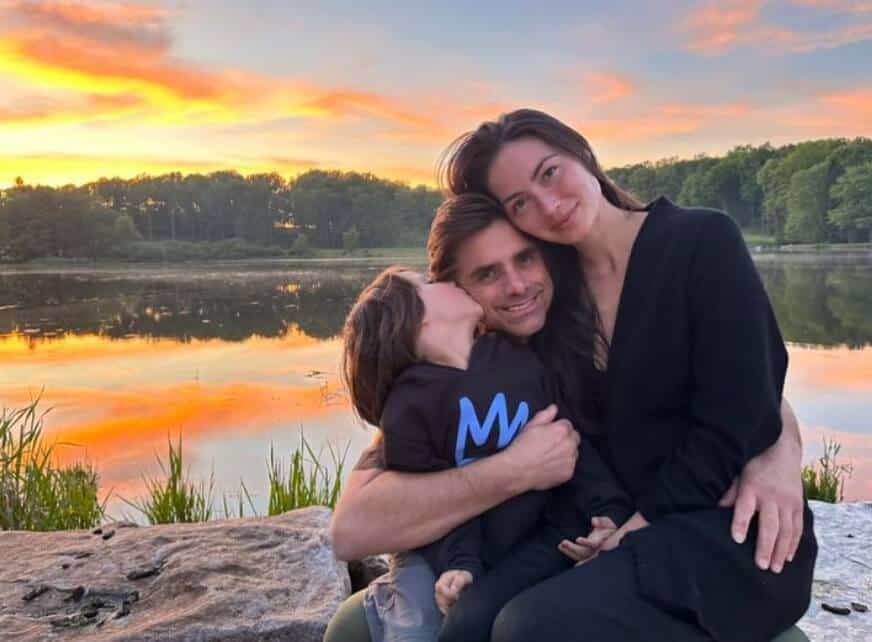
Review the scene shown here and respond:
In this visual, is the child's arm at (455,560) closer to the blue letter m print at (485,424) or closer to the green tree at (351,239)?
the blue letter m print at (485,424)

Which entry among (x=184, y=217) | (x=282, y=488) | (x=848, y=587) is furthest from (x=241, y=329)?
Answer: (x=184, y=217)

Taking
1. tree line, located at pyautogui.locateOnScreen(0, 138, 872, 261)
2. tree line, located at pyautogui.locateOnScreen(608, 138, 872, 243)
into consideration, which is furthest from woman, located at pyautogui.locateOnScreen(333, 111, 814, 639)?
tree line, located at pyautogui.locateOnScreen(608, 138, 872, 243)

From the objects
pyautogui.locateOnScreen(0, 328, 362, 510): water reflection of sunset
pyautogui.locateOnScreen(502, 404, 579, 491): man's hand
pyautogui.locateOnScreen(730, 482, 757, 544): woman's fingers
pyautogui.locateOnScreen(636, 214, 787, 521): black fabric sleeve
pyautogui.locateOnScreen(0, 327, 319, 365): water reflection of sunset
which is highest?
pyautogui.locateOnScreen(636, 214, 787, 521): black fabric sleeve

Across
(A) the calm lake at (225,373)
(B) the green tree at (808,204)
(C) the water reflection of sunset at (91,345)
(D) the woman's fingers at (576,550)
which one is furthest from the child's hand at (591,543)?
(B) the green tree at (808,204)

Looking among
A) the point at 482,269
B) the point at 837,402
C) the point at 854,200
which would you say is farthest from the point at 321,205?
the point at 482,269

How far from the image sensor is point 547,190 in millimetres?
1770

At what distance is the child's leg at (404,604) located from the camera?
5.37 ft

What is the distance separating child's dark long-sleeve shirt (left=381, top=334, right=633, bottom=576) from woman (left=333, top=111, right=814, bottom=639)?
5 cm

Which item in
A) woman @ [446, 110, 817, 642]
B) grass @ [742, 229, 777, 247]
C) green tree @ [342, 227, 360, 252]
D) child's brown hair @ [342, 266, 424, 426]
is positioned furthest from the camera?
green tree @ [342, 227, 360, 252]

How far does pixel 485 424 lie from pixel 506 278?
34cm

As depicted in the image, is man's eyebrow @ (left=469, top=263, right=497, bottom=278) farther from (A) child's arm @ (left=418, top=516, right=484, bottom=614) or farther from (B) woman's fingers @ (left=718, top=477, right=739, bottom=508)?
(B) woman's fingers @ (left=718, top=477, right=739, bottom=508)

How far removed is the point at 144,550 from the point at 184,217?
3864 cm

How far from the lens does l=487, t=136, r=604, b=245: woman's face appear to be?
5.76 feet

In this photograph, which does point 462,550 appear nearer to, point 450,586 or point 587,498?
point 450,586
